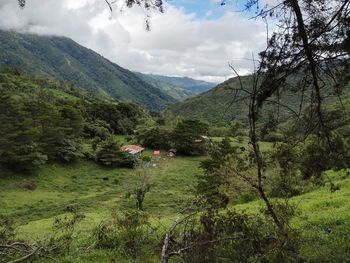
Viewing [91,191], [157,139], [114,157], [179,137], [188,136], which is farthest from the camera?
[157,139]

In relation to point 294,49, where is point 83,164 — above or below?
below

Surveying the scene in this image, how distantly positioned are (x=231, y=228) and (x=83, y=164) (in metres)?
57.8

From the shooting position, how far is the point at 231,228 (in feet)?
25.8

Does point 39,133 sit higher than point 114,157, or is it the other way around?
point 39,133

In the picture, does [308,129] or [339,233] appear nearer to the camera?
[308,129]

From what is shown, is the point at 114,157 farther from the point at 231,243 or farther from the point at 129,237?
the point at 231,243

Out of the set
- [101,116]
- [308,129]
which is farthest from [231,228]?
[101,116]

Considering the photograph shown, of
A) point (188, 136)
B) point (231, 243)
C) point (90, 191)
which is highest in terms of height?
point (231, 243)

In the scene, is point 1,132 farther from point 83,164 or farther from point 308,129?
point 308,129

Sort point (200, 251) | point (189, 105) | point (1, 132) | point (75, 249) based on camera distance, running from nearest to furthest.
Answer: point (200, 251) < point (75, 249) < point (1, 132) < point (189, 105)

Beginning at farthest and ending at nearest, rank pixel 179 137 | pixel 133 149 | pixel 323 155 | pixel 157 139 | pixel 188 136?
pixel 157 139 < pixel 179 137 < pixel 188 136 < pixel 133 149 < pixel 323 155

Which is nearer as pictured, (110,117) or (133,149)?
(133,149)

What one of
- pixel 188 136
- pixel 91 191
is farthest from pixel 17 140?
pixel 188 136

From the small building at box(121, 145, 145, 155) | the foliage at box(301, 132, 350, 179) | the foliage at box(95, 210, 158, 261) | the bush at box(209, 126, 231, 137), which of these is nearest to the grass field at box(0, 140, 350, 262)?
the small building at box(121, 145, 145, 155)
